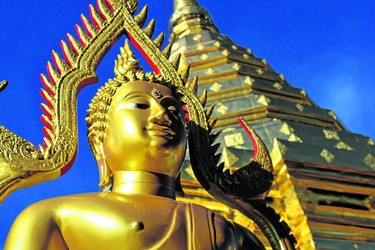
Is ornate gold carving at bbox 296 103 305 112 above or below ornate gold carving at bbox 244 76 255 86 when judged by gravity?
below

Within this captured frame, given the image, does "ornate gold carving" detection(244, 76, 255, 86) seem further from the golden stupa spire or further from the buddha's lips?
the buddha's lips

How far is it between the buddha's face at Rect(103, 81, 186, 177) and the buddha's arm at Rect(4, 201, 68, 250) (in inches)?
17.7

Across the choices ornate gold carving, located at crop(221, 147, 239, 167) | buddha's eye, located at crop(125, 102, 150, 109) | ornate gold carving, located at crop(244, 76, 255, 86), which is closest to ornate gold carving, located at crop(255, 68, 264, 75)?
ornate gold carving, located at crop(244, 76, 255, 86)

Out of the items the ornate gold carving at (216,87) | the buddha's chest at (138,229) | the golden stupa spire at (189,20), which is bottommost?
the buddha's chest at (138,229)

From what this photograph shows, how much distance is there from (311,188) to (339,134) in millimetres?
1728

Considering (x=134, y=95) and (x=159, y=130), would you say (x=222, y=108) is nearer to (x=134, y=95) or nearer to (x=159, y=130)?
(x=134, y=95)

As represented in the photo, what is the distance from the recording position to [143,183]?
9.99 feet

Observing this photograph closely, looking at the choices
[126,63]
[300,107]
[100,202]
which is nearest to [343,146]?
[300,107]

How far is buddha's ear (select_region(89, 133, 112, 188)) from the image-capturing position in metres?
3.20

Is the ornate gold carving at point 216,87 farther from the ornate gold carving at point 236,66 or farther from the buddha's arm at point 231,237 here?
the buddha's arm at point 231,237

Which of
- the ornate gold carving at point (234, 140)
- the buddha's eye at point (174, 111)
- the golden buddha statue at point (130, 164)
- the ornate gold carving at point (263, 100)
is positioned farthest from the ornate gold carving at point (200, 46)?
the buddha's eye at point (174, 111)

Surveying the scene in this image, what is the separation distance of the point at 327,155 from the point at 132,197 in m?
4.70

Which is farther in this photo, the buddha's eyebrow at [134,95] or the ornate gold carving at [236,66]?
the ornate gold carving at [236,66]

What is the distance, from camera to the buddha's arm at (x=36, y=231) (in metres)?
2.66
